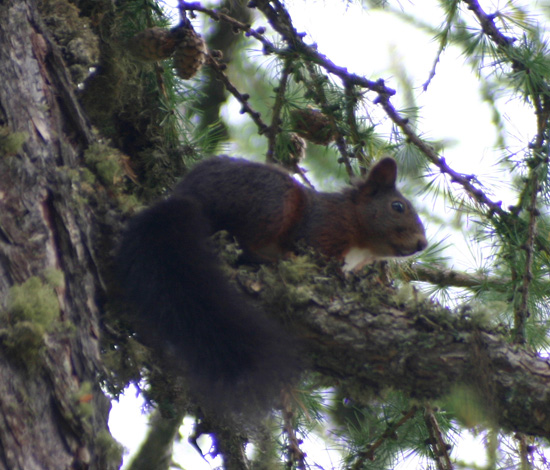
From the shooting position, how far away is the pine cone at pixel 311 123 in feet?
7.61

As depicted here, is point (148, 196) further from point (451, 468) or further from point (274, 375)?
point (451, 468)

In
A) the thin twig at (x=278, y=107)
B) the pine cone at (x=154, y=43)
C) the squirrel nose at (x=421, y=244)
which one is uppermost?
the squirrel nose at (x=421, y=244)

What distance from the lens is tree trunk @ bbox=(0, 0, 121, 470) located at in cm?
125

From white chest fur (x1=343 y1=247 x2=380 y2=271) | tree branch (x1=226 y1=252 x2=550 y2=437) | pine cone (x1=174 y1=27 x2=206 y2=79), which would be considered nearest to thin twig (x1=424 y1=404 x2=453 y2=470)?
tree branch (x1=226 y1=252 x2=550 y2=437)

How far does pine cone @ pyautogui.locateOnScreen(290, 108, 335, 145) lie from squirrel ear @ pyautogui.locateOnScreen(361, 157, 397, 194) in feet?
0.84

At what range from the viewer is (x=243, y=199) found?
7.14 feet

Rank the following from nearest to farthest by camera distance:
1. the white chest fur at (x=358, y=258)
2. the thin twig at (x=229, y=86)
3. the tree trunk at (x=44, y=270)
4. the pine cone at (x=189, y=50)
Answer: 1. the tree trunk at (x=44, y=270)
2. the pine cone at (x=189, y=50)
3. the thin twig at (x=229, y=86)
4. the white chest fur at (x=358, y=258)

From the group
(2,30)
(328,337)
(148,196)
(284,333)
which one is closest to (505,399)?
(328,337)

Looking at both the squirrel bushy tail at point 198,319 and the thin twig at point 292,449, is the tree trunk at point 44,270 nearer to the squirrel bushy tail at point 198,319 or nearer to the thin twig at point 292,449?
the squirrel bushy tail at point 198,319

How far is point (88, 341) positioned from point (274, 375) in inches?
17.4

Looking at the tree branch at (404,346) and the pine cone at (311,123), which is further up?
the pine cone at (311,123)

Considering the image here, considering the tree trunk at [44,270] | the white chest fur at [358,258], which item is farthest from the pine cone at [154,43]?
the white chest fur at [358,258]

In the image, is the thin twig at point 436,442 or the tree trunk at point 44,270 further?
the thin twig at point 436,442

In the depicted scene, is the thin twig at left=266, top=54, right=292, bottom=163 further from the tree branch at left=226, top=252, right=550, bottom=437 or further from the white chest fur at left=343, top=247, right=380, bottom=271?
the tree branch at left=226, top=252, right=550, bottom=437
